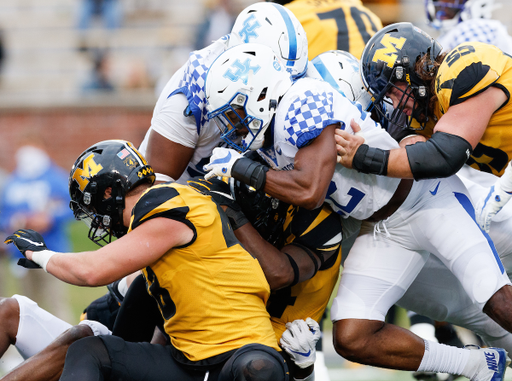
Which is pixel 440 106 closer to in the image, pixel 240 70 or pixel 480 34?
pixel 240 70

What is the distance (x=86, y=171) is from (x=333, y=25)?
2.72 meters

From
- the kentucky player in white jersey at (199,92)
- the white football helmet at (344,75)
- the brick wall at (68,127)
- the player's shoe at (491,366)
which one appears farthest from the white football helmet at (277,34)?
the brick wall at (68,127)

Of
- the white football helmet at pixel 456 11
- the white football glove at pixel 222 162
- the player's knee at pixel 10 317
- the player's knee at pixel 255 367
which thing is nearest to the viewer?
the player's knee at pixel 255 367

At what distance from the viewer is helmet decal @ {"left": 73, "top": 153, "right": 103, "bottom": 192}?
3.34 metres

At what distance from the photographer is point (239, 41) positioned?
392cm

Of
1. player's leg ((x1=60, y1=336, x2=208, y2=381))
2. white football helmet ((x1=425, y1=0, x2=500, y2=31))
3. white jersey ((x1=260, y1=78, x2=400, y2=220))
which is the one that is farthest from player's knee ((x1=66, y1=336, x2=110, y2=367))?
white football helmet ((x1=425, y1=0, x2=500, y2=31))

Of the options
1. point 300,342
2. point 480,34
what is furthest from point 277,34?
point 480,34

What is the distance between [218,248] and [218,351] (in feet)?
1.50

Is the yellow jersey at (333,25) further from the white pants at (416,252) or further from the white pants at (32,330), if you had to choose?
the white pants at (32,330)

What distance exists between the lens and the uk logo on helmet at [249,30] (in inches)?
153

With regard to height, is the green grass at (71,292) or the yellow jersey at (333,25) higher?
the yellow jersey at (333,25)

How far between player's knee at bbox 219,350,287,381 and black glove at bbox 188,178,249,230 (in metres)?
0.69

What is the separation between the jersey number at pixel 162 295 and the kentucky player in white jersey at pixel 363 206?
0.61 metres

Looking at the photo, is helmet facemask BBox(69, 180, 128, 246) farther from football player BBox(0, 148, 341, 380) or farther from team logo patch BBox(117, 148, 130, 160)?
football player BBox(0, 148, 341, 380)
